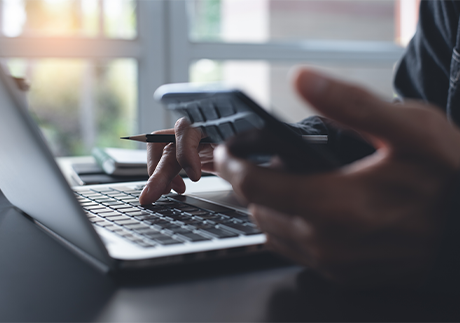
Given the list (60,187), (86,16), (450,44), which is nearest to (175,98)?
(60,187)

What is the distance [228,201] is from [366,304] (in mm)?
264

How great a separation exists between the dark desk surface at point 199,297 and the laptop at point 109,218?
0.5 inches

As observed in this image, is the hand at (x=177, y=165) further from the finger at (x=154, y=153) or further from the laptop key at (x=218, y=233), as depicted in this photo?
the laptop key at (x=218, y=233)

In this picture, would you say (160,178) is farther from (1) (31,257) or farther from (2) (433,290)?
(2) (433,290)

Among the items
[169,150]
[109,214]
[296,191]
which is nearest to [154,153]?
[169,150]

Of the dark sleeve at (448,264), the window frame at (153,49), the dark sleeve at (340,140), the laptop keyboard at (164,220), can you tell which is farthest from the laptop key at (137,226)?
the window frame at (153,49)

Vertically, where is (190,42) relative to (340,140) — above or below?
above

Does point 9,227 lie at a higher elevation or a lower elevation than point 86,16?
lower

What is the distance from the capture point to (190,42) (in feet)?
5.63

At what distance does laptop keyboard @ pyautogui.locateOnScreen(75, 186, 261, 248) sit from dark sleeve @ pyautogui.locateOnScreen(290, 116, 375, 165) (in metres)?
0.28

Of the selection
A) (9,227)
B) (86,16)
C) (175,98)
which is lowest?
(9,227)

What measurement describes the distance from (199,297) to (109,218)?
0.18 metres

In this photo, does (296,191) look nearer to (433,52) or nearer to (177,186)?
(177,186)

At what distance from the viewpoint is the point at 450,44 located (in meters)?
0.83
